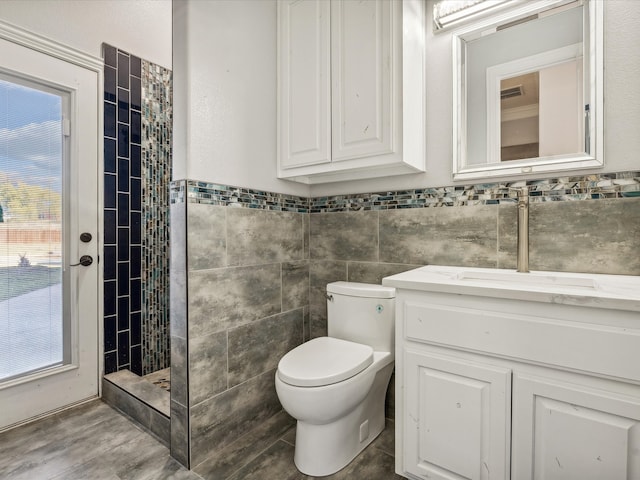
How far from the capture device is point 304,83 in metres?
1.75

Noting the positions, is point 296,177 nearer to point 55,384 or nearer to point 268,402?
point 268,402

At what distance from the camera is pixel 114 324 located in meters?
2.13

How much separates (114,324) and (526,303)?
7.50ft

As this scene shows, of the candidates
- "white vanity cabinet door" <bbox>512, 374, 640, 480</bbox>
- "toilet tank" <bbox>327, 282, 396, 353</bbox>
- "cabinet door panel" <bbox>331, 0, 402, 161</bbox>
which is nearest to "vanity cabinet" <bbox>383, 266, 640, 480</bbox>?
"white vanity cabinet door" <bbox>512, 374, 640, 480</bbox>

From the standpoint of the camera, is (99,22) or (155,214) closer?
(99,22)

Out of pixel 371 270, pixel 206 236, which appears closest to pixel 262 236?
pixel 206 236

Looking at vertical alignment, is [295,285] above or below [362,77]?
below

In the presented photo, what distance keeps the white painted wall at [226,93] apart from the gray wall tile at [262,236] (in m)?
0.16

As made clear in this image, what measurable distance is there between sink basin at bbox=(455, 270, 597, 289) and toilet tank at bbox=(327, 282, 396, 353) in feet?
1.24

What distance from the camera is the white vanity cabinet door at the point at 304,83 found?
1.67 m

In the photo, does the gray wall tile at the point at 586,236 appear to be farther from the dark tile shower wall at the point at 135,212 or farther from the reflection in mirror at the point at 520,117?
the dark tile shower wall at the point at 135,212

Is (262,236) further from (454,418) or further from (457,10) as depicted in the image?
(457,10)

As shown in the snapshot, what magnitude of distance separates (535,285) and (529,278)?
0.20m

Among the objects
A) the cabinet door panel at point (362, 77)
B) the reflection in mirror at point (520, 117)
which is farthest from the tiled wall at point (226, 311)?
the reflection in mirror at point (520, 117)
